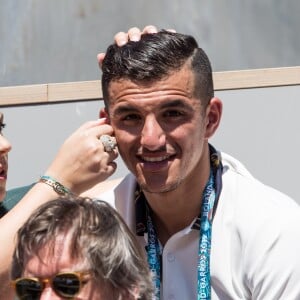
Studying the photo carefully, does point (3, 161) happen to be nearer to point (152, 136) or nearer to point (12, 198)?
point (12, 198)

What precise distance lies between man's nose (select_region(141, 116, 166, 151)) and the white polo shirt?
0.31m

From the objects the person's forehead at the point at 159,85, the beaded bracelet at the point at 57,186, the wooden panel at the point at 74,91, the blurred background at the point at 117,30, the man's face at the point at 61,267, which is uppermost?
the blurred background at the point at 117,30

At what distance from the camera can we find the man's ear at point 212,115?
264 centimetres

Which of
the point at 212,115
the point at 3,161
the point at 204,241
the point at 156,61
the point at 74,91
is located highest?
the point at 74,91

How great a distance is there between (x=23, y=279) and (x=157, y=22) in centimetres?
A: 230

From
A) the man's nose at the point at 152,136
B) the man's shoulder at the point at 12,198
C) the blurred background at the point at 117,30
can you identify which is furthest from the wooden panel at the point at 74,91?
the man's nose at the point at 152,136

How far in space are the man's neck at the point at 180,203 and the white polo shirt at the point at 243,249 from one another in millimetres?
56

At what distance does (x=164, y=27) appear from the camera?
400 cm

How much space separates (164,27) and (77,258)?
2.23m

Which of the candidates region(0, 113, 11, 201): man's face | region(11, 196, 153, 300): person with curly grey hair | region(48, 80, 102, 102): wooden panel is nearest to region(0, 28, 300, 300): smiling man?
region(0, 113, 11, 201): man's face

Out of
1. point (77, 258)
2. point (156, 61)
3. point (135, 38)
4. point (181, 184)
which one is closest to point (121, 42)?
point (135, 38)

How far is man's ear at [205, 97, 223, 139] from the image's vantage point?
264 centimetres

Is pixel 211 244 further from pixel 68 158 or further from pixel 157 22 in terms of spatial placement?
pixel 157 22

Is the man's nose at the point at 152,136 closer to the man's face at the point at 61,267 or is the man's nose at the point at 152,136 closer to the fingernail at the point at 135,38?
the fingernail at the point at 135,38
